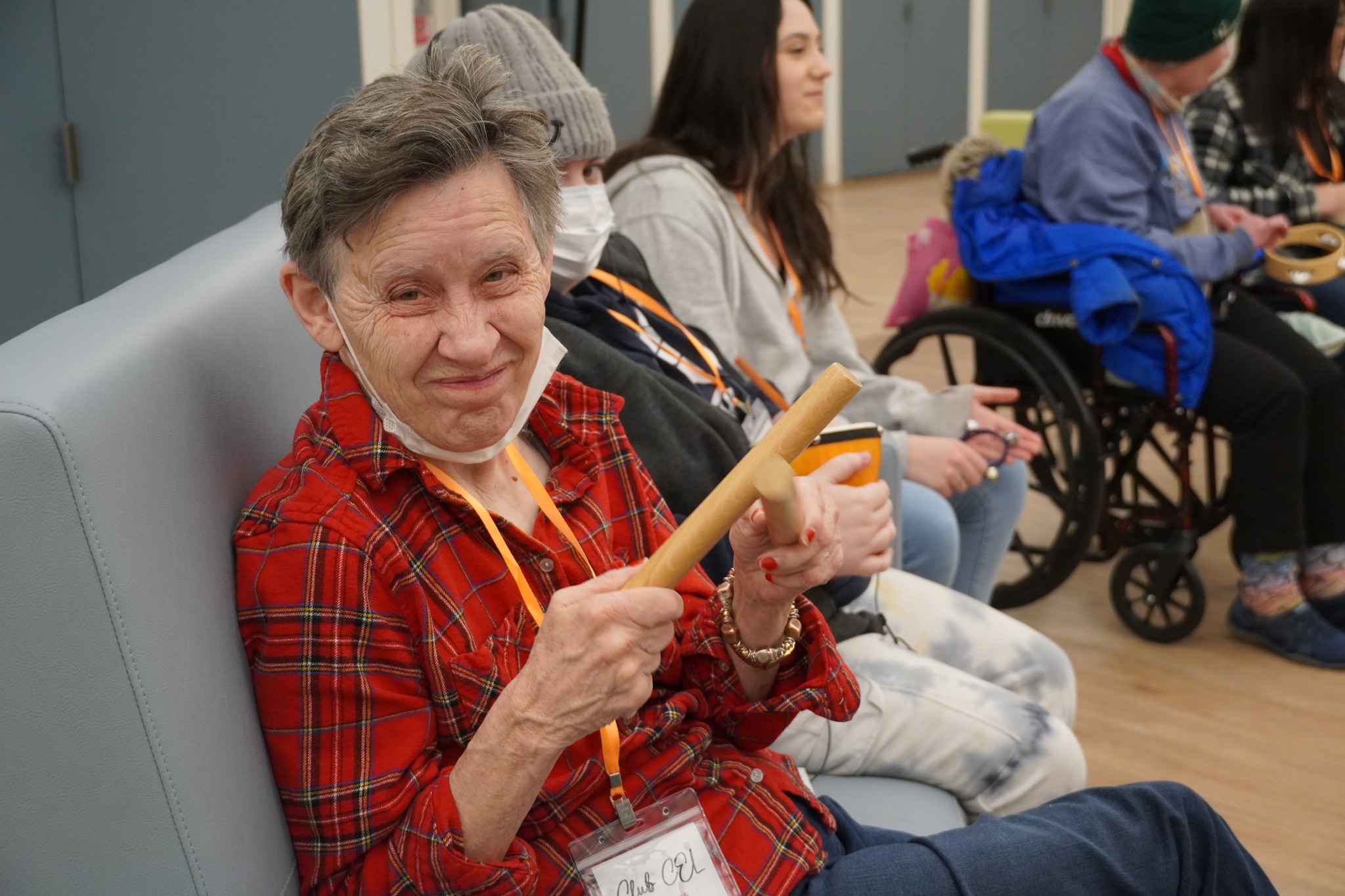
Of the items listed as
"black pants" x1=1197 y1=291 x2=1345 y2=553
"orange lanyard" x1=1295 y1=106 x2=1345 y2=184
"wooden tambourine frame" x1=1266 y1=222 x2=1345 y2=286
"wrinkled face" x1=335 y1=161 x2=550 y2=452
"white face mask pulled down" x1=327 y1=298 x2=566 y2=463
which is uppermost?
"wrinkled face" x1=335 y1=161 x2=550 y2=452

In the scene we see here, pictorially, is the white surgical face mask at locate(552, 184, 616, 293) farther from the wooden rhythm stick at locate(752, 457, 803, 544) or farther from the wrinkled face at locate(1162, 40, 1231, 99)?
the wrinkled face at locate(1162, 40, 1231, 99)

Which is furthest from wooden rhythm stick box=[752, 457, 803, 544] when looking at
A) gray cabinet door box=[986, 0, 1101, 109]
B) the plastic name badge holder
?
gray cabinet door box=[986, 0, 1101, 109]

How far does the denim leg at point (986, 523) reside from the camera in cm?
241

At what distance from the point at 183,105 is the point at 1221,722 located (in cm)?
244

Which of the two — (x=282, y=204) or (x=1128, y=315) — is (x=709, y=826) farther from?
(x=1128, y=315)

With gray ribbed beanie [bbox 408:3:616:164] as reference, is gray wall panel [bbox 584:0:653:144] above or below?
below

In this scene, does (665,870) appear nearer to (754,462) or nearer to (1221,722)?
(754,462)

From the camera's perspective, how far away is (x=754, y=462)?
0.89 m

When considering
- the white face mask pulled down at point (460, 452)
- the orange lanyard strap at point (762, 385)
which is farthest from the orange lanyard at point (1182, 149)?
the white face mask pulled down at point (460, 452)

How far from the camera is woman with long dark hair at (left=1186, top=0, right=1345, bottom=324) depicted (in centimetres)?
321

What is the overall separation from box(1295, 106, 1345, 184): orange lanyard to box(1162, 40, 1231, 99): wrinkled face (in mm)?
524

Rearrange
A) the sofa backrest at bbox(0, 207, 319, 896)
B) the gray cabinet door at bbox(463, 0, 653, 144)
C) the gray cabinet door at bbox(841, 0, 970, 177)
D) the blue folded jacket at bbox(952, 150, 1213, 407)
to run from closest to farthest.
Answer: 1. the sofa backrest at bbox(0, 207, 319, 896)
2. the blue folded jacket at bbox(952, 150, 1213, 407)
3. the gray cabinet door at bbox(463, 0, 653, 144)
4. the gray cabinet door at bbox(841, 0, 970, 177)

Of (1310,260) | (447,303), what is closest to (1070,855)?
(447,303)

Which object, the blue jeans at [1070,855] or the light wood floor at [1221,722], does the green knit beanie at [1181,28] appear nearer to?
the light wood floor at [1221,722]
